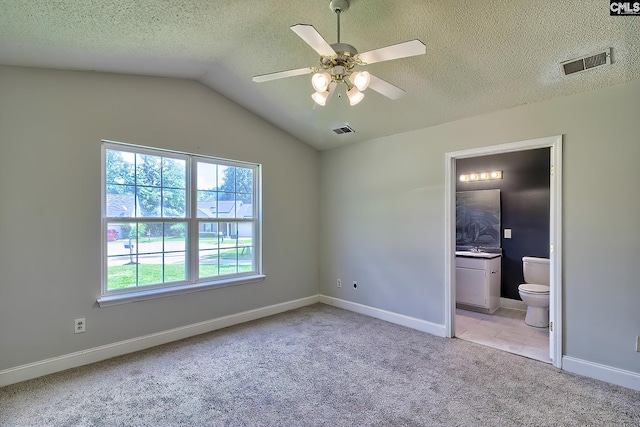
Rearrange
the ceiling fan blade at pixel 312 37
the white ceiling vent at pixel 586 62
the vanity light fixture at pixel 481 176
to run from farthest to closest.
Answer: the vanity light fixture at pixel 481 176 < the white ceiling vent at pixel 586 62 < the ceiling fan blade at pixel 312 37

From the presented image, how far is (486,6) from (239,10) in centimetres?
167

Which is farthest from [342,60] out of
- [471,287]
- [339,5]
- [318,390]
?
[471,287]

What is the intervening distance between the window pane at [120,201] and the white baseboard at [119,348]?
1.24 metres

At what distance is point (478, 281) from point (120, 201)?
14.6 feet

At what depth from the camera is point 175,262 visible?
3.45 m

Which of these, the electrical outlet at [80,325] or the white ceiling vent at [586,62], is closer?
the white ceiling vent at [586,62]

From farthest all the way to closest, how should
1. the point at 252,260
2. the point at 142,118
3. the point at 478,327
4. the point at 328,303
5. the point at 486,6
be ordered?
the point at 328,303
the point at 252,260
the point at 478,327
the point at 142,118
the point at 486,6

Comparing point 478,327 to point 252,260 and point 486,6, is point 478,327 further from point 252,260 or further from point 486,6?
point 486,6

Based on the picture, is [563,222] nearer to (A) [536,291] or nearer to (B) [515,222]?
(A) [536,291]

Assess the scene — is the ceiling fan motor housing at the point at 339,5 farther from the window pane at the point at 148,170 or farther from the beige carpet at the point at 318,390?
the beige carpet at the point at 318,390

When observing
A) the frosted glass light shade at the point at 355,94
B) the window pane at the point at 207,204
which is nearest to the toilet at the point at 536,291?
the frosted glass light shade at the point at 355,94

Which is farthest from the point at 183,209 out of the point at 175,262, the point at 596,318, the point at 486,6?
the point at 596,318

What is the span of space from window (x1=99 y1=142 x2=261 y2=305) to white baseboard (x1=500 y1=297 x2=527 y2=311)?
3.63m

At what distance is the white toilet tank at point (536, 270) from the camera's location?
4059 mm
